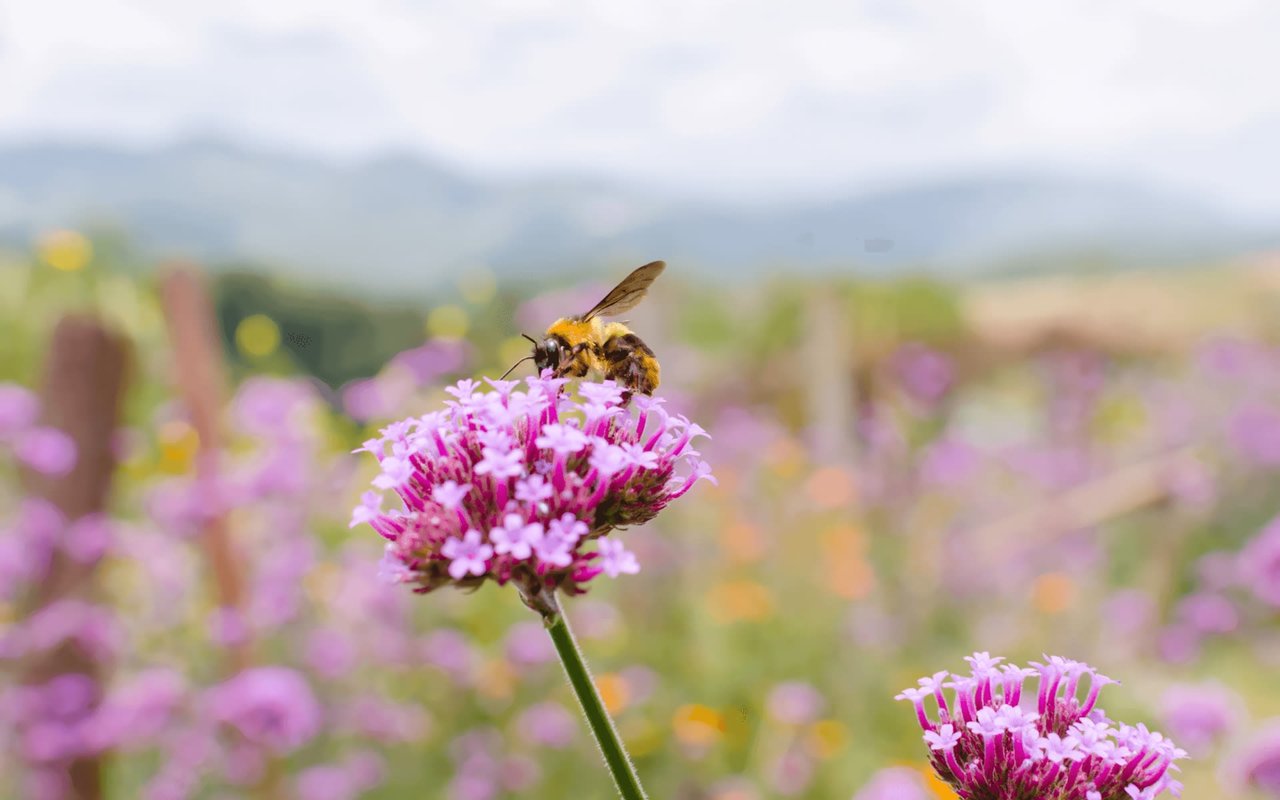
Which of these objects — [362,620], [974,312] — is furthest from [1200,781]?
[974,312]

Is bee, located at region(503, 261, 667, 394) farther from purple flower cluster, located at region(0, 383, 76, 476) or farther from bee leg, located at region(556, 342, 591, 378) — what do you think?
purple flower cluster, located at region(0, 383, 76, 476)

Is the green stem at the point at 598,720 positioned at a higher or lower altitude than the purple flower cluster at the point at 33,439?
lower

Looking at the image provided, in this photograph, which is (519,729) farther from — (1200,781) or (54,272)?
(54,272)

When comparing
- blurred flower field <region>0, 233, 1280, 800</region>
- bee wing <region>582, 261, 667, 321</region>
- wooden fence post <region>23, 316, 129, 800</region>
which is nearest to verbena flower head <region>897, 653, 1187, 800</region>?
bee wing <region>582, 261, 667, 321</region>

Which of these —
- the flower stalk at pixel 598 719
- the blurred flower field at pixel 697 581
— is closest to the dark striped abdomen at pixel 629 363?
the flower stalk at pixel 598 719

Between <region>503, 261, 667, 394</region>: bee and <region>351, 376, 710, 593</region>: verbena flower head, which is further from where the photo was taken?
<region>503, 261, 667, 394</region>: bee

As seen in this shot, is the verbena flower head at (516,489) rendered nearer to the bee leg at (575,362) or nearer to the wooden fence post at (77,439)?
the bee leg at (575,362)

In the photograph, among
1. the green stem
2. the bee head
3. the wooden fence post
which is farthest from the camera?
the wooden fence post
